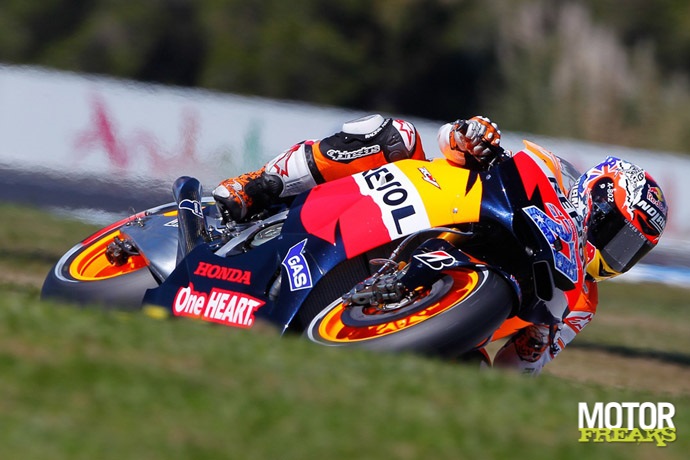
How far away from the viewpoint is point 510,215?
574 centimetres

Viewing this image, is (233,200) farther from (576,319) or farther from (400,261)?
(576,319)

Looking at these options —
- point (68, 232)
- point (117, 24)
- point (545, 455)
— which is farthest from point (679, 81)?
point (545, 455)

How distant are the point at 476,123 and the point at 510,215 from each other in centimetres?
60

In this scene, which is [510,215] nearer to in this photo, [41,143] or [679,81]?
[41,143]

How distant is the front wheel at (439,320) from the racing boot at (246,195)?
123cm

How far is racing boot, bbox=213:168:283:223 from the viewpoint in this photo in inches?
260

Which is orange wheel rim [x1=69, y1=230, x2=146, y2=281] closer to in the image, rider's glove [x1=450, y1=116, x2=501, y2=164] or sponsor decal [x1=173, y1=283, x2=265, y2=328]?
sponsor decal [x1=173, y1=283, x2=265, y2=328]

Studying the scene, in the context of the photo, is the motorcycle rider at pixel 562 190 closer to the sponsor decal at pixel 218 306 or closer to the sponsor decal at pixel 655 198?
the sponsor decal at pixel 655 198

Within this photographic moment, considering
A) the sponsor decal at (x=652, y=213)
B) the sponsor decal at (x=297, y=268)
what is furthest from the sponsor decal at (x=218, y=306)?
the sponsor decal at (x=652, y=213)

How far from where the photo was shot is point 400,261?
232 inches

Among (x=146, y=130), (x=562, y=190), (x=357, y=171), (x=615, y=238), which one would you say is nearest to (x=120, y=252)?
(x=357, y=171)
